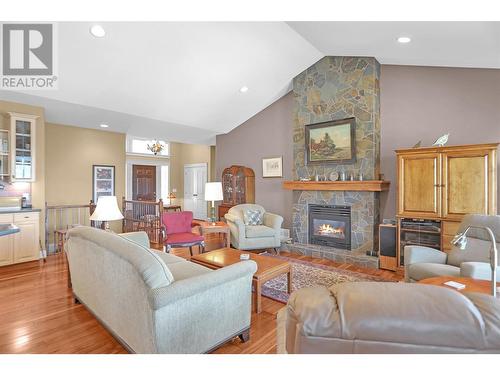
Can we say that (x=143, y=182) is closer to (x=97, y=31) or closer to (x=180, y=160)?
(x=180, y=160)

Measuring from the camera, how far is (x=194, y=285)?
5.96 feet

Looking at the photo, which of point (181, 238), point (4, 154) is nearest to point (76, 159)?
point (4, 154)

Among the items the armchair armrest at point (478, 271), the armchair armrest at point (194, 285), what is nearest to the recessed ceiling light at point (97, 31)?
the armchair armrest at point (194, 285)

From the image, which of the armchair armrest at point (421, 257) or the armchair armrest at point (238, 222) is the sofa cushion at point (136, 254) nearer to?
the armchair armrest at point (421, 257)

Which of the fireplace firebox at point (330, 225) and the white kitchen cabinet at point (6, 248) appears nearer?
the white kitchen cabinet at point (6, 248)

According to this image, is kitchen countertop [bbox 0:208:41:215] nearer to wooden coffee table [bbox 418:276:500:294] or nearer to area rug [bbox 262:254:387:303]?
area rug [bbox 262:254:387:303]

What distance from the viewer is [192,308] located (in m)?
1.85

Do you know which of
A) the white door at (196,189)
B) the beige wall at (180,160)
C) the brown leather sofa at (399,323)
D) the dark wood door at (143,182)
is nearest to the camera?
the brown leather sofa at (399,323)

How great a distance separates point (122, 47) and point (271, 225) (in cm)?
374

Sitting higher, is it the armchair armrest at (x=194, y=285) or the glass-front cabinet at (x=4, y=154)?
the glass-front cabinet at (x=4, y=154)

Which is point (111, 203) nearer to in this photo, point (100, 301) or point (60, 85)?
point (100, 301)

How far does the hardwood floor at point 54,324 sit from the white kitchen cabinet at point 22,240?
18.3 inches

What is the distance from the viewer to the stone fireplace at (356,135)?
4.77m

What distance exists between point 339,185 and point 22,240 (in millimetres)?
5337
